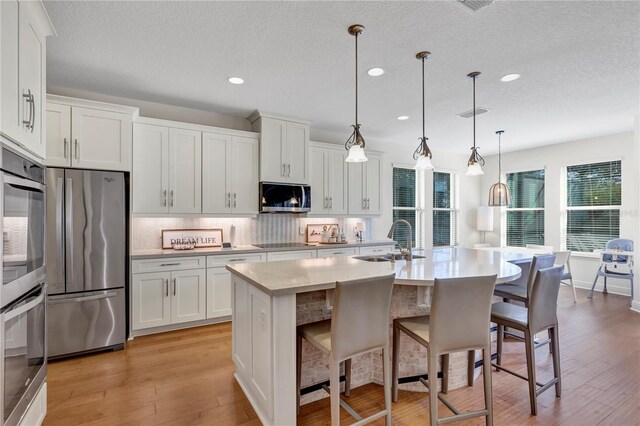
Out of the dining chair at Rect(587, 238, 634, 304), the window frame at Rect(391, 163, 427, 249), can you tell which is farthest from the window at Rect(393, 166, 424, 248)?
the dining chair at Rect(587, 238, 634, 304)

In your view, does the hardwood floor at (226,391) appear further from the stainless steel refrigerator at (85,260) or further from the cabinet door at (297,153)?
the cabinet door at (297,153)

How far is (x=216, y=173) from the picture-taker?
4.11 m

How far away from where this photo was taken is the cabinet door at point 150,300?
345cm

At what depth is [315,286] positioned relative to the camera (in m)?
1.86

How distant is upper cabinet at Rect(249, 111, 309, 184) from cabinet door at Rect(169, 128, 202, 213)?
812 mm

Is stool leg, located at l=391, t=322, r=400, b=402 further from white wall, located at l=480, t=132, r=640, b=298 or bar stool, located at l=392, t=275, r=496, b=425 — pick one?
white wall, located at l=480, t=132, r=640, b=298

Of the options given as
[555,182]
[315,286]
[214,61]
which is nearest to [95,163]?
[214,61]

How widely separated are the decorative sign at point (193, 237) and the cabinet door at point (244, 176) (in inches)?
19.2

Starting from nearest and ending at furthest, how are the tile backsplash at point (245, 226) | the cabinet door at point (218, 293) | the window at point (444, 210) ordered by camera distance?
the cabinet door at point (218, 293) < the tile backsplash at point (245, 226) < the window at point (444, 210)

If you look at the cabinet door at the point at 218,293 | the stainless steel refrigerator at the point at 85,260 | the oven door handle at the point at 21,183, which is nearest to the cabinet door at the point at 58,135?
the stainless steel refrigerator at the point at 85,260

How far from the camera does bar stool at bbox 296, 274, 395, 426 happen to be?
1.72 m

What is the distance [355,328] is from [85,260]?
9.08ft

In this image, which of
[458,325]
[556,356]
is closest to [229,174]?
[458,325]

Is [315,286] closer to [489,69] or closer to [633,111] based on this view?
[489,69]
